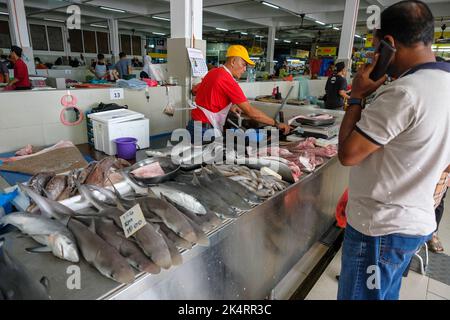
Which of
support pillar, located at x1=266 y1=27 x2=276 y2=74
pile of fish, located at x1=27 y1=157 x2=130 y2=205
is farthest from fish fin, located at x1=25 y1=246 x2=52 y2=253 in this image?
support pillar, located at x1=266 y1=27 x2=276 y2=74

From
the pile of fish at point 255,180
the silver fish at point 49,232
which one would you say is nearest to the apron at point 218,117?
the pile of fish at point 255,180

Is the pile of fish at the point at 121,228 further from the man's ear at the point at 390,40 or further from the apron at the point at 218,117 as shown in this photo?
the apron at the point at 218,117

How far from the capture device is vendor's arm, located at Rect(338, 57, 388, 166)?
1.17 meters

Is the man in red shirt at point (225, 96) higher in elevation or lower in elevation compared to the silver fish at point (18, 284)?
higher

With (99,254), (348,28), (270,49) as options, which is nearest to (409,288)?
(99,254)

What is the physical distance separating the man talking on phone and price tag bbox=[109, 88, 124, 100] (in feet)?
10.3

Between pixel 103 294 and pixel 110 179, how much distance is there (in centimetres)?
90

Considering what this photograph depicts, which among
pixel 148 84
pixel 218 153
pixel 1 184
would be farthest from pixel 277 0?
pixel 1 184

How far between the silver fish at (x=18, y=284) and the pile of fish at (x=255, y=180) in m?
1.13

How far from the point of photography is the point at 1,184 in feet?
7.45

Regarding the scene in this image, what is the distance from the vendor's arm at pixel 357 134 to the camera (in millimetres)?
1174

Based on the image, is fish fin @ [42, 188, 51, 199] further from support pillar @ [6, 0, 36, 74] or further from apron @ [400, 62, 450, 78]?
support pillar @ [6, 0, 36, 74]

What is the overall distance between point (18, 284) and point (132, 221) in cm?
42

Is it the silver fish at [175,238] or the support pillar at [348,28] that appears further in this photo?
the support pillar at [348,28]
